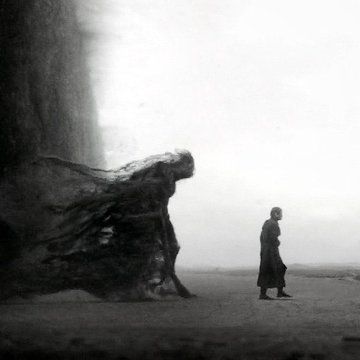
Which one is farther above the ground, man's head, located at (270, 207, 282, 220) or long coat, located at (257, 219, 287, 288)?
man's head, located at (270, 207, 282, 220)

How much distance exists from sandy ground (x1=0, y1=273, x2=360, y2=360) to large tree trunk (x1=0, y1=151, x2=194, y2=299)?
1594 millimetres

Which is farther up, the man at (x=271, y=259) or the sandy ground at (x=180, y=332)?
the man at (x=271, y=259)

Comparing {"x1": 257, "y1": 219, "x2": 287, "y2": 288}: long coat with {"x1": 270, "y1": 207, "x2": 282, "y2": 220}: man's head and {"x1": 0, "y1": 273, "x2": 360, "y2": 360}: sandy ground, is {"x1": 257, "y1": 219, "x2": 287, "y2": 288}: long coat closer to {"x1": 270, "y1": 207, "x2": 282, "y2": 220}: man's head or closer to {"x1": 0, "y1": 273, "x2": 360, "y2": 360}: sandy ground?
{"x1": 270, "y1": 207, "x2": 282, "y2": 220}: man's head

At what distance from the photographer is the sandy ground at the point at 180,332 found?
4840 mm

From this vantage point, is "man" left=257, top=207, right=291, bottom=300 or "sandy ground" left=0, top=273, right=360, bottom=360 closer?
"sandy ground" left=0, top=273, right=360, bottom=360

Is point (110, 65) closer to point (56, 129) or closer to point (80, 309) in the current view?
point (56, 129)

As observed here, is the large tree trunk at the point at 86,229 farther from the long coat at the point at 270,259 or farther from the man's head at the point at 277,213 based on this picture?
the man's head at the point at 277,213

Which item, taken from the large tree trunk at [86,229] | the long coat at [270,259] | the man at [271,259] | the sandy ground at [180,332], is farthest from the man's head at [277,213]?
the sandy ground at [180,332]

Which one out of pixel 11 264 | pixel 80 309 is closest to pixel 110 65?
pixel 11 264

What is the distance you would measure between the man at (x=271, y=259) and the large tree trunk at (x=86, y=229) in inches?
70.6

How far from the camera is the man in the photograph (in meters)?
12.4

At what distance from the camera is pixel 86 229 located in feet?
38.7

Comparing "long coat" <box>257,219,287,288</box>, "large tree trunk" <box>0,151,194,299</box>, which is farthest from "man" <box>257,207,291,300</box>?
"large tree trunk" <box>0,151,194,299</box>

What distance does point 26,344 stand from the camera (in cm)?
516
